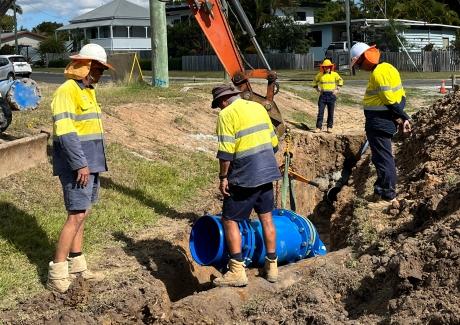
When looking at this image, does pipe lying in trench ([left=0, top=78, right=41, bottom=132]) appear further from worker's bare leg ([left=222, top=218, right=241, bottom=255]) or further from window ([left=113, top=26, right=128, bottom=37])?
window ([left=113, top=26, right=128, bottom=37])

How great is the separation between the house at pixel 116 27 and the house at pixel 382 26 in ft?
74.2

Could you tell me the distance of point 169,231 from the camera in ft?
25.4

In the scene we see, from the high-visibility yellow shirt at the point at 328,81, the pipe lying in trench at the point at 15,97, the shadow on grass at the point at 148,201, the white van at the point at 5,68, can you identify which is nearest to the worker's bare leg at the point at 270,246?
the shadow on grass at the point at 148,201

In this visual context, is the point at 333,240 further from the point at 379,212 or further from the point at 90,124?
the point at 90,124

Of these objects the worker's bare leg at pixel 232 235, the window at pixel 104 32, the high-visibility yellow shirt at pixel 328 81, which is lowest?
the worker's bare leg at pixel 232 235

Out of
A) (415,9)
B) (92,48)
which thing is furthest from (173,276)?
(415,9)

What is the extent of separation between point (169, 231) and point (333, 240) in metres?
2.41

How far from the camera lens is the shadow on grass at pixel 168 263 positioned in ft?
22.0

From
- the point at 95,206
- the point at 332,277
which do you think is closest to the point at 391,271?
the point at 332,277

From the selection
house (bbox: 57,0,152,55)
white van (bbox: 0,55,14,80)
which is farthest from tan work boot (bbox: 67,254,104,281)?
house (bbox: 57,0,152,55)

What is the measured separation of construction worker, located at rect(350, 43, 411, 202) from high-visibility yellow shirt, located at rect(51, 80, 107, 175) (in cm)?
381

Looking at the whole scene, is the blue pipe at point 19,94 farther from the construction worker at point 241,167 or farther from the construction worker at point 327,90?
the construction worker at point 327,90

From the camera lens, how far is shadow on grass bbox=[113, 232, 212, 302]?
672 cm

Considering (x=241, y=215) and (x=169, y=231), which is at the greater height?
(x=241, y=215)
